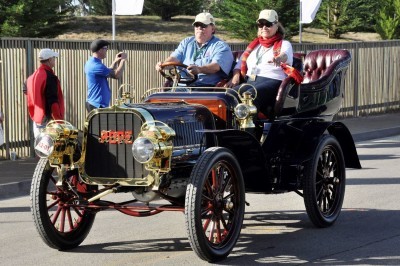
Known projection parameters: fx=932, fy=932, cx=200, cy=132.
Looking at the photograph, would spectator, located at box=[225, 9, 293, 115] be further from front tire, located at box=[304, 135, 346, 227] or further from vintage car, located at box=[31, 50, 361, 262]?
front tire, located at box=[304, 135, 346, 227]

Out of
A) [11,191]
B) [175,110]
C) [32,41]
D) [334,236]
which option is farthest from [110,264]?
[32,41]

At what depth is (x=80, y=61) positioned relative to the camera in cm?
1571

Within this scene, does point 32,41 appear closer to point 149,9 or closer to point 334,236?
point 334,236

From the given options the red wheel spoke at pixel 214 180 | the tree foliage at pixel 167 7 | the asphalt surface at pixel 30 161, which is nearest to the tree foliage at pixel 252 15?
the tree foliage at pixel 167 7

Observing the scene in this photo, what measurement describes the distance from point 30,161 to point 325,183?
6533 millimetres

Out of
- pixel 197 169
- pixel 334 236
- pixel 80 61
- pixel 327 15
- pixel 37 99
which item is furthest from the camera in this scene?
pixel 327 15

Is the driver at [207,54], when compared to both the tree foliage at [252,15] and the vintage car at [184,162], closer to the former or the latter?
the vintage car at [184,162]

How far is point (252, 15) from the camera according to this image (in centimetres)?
3981

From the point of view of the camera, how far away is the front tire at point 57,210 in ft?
25.1

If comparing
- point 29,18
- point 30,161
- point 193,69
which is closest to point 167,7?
point 29,18

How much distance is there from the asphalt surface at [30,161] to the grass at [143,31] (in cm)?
1794

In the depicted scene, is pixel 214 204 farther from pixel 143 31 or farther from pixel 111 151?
pixel 143 31

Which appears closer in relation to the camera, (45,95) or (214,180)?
(214,180)

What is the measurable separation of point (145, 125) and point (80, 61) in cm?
862
